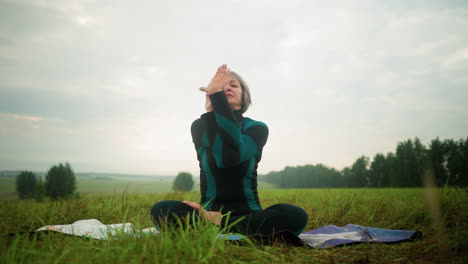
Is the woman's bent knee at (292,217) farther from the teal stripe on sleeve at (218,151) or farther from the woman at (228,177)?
the teal stripe on sleeve at (218,151)

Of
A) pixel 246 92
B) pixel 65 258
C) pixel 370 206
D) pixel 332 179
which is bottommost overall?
pixel 332 179

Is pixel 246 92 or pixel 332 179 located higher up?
pixel 246 92

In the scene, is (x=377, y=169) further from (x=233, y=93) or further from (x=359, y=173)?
(x=233, y=93)

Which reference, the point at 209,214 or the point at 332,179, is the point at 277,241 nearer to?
the point at 209,214

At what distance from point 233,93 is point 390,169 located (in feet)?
200

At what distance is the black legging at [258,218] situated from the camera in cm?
266

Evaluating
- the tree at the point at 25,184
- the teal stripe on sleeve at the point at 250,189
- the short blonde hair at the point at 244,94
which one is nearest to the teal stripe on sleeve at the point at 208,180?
the teal stripe on sleeve at the point at 250,189

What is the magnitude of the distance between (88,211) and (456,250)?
463cm

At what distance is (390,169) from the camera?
5419cm

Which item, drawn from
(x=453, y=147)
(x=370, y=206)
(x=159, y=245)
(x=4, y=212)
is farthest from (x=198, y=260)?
(x=453, y=147)

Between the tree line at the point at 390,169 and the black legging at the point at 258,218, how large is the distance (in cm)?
2334

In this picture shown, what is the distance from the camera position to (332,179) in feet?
237

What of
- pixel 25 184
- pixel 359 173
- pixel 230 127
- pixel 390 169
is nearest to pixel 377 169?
pixel 359 173

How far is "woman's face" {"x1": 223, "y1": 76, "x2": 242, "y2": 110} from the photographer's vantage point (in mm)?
3336
